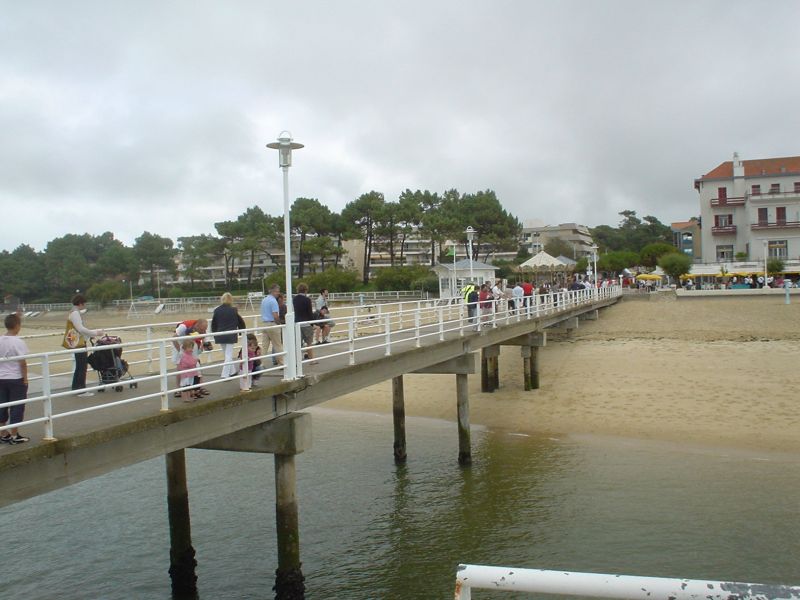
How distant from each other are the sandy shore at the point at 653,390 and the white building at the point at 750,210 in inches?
1277

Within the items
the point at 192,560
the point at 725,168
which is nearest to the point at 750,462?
the point at 192,560

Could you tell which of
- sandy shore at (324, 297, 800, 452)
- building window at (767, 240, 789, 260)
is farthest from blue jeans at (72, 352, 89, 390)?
building window at (767, 240, 789, 260)

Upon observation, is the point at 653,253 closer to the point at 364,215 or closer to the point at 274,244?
the point at 364,215

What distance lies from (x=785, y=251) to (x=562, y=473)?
57.6 m

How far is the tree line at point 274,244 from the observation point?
252 feet

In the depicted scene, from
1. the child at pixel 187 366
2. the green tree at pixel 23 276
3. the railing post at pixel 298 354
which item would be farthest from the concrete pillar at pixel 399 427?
the green tree at pixel 23 276

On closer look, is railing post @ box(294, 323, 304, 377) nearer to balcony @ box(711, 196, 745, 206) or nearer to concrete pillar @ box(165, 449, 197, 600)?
concrete pillar @ box(165, 449, 197, 600)

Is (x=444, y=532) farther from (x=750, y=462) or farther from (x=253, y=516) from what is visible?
(x=750, y=462)

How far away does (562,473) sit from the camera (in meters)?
15.3

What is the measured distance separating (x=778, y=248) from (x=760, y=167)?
1053 cm

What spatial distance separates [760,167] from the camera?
68938 millimetres

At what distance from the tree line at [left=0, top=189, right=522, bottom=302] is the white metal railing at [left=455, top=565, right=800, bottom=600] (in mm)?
72912

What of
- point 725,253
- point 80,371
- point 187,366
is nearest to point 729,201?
point 725,253

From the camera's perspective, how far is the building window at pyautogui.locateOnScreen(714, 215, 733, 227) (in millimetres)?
67188
